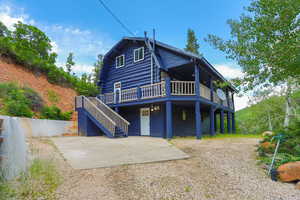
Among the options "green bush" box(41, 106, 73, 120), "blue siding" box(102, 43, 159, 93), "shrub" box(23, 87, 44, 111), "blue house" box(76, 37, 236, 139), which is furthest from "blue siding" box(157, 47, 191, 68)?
"shrub" box(23, 87, 44, 111)

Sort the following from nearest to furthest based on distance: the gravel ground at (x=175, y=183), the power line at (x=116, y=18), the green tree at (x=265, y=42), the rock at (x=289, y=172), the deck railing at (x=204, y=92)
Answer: the gravel ground at (x=175, y=183) → the rock at (x=289, y=172) → the green tree at (x=265, y=42) → the power line at (x=116, y=18) → the deck railing at (x=204, y=92)

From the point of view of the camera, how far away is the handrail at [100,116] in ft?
30.7

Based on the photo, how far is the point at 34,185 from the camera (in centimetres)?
305

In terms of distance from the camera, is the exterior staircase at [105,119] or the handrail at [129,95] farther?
the handrail at [129,95]

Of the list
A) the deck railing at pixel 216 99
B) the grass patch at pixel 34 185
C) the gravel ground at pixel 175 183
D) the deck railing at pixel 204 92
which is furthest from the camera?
the deck railing at pixel 216 99

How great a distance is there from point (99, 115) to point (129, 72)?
4.24 meters

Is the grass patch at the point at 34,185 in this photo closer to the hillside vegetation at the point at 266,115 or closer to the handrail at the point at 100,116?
the handrail at the point at 100,116

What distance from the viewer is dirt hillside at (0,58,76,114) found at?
12.4 m

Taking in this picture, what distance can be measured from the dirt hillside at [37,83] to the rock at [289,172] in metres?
15.0

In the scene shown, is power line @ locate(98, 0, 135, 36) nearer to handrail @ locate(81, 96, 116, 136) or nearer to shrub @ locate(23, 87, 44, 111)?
handrail @ locate(81, 96, 116, 136)

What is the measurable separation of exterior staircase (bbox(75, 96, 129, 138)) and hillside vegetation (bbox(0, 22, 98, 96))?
21.7 ft

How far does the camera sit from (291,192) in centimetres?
311

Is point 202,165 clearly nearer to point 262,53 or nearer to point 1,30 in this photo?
point 262,53

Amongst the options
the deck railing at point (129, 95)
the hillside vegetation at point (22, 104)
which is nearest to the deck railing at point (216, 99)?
the deck railing at point (129, 95)
